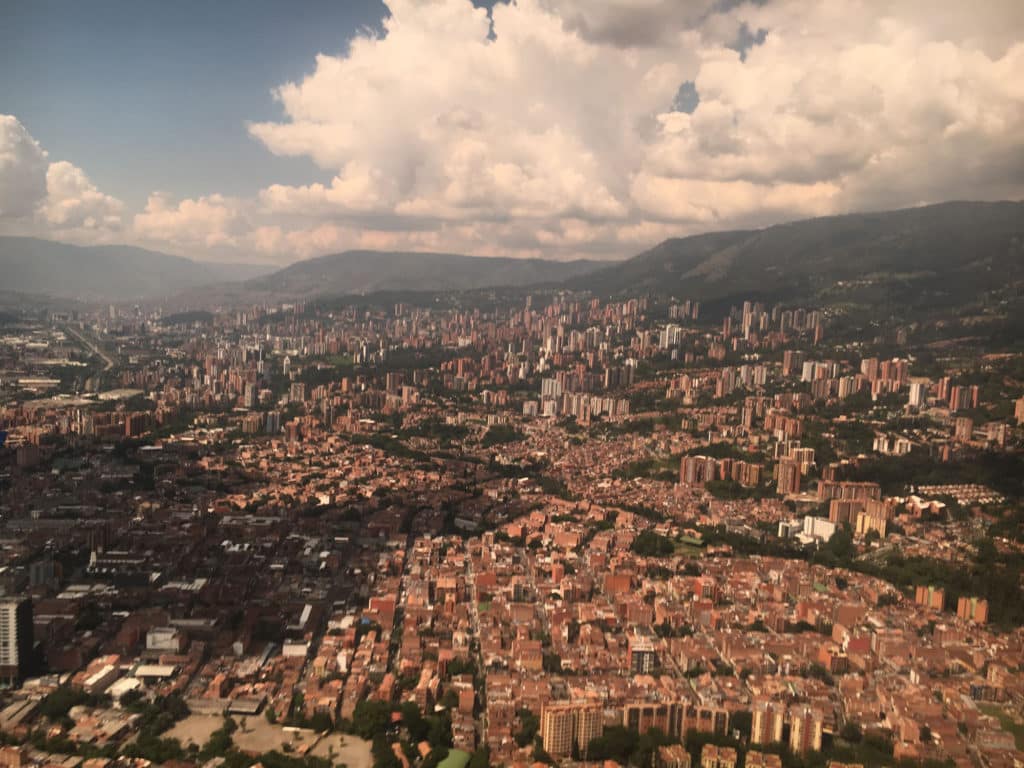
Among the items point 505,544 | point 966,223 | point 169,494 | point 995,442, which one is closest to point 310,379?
point 169,494

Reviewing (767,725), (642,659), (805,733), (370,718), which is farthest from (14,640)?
A: (805,733)

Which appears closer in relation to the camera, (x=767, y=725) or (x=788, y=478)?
(x=767, y=725)

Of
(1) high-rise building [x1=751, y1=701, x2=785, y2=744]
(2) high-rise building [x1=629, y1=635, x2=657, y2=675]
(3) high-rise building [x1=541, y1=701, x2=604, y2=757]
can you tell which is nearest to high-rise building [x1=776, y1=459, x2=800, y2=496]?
(2) high-rise building [x1=629, y1=635, x2=657, y2=675]

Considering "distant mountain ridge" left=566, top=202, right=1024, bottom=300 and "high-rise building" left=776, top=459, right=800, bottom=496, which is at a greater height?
"distant mountain ridge" left=566, top=202, right=1024, bottom=300

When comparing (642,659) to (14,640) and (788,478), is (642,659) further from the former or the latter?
(788,478)

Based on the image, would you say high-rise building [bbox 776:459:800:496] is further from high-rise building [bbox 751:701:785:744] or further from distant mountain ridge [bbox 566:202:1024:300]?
distant mountain ridge [bbox 566:202:1024:300]

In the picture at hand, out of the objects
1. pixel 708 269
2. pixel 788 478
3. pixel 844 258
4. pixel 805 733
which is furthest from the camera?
pixel 708 269

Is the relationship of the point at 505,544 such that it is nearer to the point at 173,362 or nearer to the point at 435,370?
the point at 435,370
